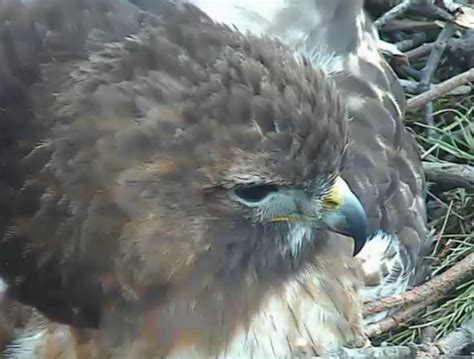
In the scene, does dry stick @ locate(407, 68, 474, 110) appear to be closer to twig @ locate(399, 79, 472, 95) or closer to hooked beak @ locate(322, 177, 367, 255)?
twig @ locate(399, 79, 472, 95)

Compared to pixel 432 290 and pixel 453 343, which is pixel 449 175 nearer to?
pixel 432 290

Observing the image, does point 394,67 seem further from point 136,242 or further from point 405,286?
point 136,242

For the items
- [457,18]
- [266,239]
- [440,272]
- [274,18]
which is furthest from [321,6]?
[266,239]

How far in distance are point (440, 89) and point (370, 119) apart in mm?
520

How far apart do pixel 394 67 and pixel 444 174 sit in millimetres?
514

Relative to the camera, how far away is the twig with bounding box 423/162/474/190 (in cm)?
404

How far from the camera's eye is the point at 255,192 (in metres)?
2.77

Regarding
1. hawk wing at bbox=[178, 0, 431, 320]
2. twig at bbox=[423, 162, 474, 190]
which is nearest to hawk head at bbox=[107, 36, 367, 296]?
hawk wing at bbox=[178, 0, 431, 320]

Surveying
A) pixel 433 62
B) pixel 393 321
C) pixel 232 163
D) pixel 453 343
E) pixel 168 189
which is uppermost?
pixel 232 163

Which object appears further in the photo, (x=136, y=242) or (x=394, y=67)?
(x=394, y=67)

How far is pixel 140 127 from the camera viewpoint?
2.77m

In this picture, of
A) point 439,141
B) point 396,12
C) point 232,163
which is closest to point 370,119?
point 439,141

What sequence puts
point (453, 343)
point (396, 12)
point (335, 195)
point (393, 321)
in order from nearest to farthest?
point (335, 195)
point (453, 343)
point (393, 321)
point (396, 12)

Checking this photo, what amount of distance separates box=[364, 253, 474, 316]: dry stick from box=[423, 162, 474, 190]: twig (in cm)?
33
